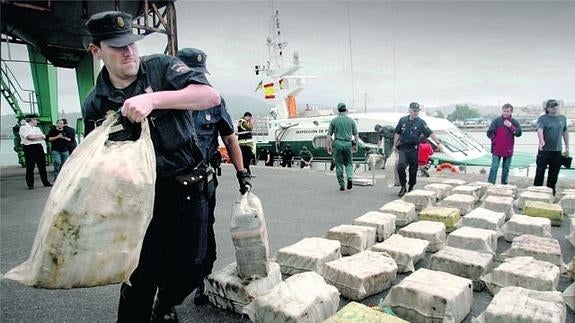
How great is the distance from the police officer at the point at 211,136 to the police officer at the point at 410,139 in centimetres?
429

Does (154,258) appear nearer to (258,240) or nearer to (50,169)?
(258,240)

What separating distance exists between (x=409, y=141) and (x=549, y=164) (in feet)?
7.62

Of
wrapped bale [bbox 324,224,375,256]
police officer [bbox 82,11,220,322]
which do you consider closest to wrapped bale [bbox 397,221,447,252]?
wrapped bale [bbox 324,224,375,256]

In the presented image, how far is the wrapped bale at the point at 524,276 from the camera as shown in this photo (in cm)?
230

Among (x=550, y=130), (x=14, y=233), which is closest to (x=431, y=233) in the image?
(x=550, y=130)

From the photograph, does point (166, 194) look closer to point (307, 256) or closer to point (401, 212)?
point (307, 256)

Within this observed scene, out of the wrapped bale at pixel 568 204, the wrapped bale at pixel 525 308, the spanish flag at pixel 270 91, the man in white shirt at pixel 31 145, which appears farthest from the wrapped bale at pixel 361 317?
the spanish flag at pixel 270 91

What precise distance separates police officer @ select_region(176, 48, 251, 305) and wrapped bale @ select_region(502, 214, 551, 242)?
279 cm

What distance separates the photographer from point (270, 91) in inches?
767

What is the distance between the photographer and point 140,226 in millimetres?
1404

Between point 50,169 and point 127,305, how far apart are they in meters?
11.7

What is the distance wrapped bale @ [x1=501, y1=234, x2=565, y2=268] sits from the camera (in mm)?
2814

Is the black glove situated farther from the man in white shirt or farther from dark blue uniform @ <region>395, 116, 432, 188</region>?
the man in white shirt

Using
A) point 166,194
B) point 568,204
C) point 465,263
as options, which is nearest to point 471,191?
point 568,204
